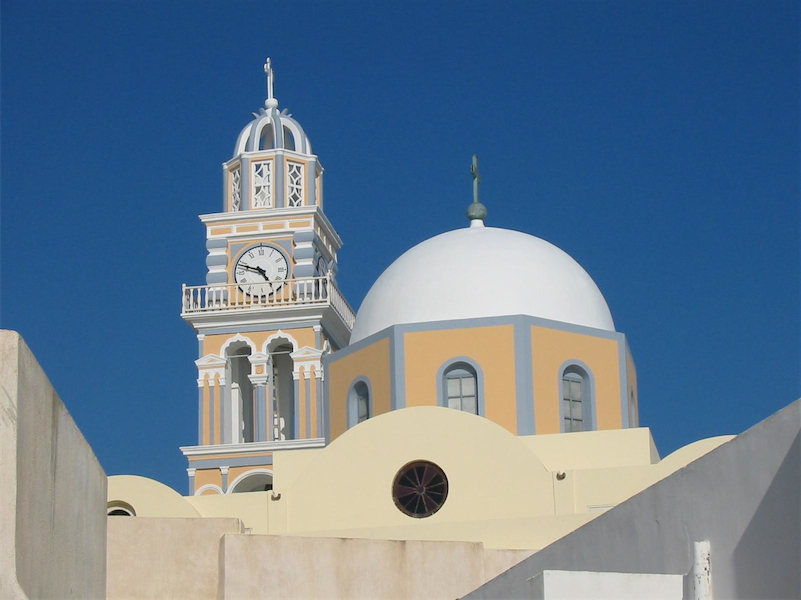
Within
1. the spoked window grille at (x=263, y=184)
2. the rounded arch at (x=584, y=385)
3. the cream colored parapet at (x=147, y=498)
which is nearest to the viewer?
the cream colored parapet at (x=147, y=498)

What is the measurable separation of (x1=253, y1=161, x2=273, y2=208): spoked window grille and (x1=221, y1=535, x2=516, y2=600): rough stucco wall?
19.4 metres

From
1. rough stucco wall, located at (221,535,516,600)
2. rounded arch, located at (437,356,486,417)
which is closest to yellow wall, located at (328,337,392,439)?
rounded arch, located at (437,356,486,417)

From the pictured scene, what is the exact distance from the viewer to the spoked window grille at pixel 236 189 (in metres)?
33.5

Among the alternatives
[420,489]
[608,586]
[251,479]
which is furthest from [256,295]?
[608,586]

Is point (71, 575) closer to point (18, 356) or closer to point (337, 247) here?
point (18, 356)

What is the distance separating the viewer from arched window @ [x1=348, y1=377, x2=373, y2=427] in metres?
20.2

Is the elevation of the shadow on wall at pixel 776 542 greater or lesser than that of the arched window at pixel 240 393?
lesser

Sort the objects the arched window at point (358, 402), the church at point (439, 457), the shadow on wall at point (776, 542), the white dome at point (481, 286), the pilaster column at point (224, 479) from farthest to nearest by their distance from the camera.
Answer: the pilaster column at point (224, 479) < the arched window at point (358, 402) < the white dome at point (481, 286) < the church at point (439, 457) < the shadow on wall at point (776, 542)

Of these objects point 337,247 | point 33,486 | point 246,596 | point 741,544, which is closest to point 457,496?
point 246,596

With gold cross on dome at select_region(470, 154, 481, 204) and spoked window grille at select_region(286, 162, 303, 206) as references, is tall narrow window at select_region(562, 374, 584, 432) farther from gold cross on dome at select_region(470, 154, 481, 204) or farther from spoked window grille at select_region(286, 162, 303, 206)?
spoked window grille at select_region(286, 162, 303, 206)

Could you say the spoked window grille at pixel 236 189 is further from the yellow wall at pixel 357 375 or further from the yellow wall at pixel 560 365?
the yellow wall at pixel 560 365

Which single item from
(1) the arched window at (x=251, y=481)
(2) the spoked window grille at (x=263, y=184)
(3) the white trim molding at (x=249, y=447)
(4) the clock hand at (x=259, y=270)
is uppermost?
(2) the spoked window grille at (x=263, y=184)

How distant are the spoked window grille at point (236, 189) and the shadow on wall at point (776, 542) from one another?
2591 centimetres

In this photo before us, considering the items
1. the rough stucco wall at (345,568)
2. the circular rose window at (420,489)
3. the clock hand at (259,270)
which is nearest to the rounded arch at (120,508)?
the circular rose window at (420,489)
